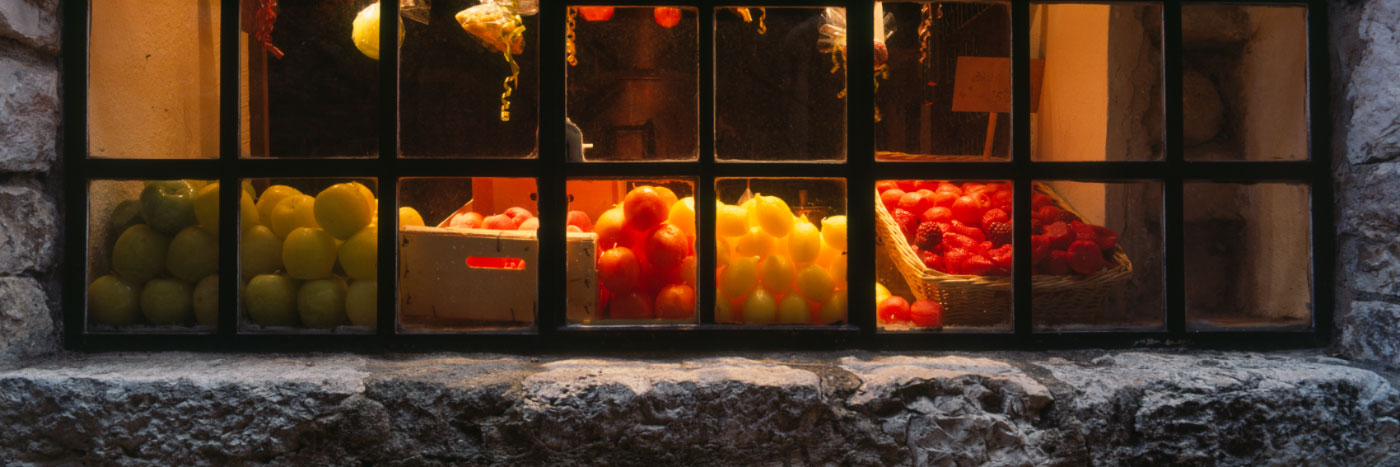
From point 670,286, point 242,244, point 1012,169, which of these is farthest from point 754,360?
point 242,244

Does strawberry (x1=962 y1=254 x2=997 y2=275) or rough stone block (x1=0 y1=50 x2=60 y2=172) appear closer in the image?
rough stone block (x1=0 y1=50 x2=60 y2=172)

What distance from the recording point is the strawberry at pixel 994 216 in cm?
241

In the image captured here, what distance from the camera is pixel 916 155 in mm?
2275

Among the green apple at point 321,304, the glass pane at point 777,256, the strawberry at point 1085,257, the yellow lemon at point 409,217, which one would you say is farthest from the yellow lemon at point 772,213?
the green apple at point 321,304

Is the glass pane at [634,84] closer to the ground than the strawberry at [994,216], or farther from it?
farther from it

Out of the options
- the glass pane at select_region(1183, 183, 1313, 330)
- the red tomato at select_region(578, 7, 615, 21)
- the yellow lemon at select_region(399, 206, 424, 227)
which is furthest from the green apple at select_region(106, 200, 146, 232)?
the glass pane at select_region(1183, 183, 1313, 330)

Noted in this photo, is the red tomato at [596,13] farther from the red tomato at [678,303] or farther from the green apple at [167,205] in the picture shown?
the green apple at [167,205]

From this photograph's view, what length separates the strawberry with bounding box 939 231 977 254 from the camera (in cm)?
247

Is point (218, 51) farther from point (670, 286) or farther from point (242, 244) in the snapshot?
point (670, 286)

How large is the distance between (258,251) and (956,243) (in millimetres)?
2177

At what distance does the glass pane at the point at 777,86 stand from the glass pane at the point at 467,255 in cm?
63

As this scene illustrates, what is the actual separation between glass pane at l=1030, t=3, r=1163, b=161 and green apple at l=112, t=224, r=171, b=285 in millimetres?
2634

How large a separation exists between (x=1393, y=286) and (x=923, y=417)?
52.0 inches

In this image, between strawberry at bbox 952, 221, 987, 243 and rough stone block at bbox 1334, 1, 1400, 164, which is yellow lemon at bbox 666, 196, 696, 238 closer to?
strawberry at bbox 952, 221, 987, 243
